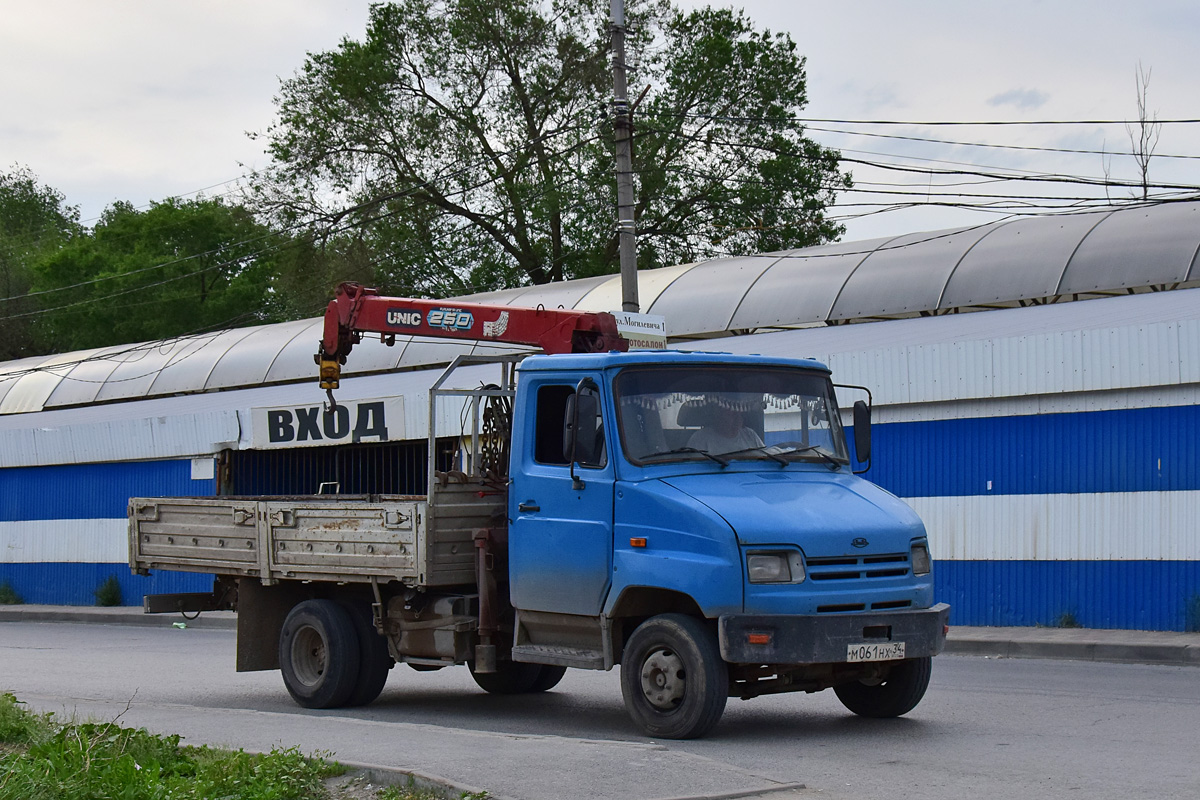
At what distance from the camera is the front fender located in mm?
8250

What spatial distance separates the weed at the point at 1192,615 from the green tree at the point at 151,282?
1614 inches

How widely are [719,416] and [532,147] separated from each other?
32.8m

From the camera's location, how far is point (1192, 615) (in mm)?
15305

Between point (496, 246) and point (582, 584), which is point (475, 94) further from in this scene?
point (582, 584)

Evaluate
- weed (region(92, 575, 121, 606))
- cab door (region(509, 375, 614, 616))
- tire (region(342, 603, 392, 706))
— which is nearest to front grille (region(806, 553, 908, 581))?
cab door (region(509, 375, 614, 616))

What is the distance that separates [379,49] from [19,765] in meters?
37.6

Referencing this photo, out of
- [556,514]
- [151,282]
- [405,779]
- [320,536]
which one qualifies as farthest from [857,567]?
[151,282]

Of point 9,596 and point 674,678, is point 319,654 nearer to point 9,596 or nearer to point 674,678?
point 674,678

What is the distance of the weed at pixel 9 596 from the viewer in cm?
2870

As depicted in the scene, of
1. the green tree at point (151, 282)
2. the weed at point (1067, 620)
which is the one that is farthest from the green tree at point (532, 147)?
the weed at point (1067, 620)

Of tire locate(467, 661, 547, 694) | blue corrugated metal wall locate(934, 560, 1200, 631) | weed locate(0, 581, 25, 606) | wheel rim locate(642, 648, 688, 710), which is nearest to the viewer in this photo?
wheel rim locate(642, 648, 688, 710)

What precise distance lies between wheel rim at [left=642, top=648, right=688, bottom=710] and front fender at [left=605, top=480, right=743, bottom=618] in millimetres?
419

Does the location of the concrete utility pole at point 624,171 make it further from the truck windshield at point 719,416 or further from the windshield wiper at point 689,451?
the windshield wiper at point 689,451

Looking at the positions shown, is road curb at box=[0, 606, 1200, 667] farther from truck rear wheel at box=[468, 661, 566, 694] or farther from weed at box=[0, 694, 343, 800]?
weed at box=[0, 694, 343, 800]
